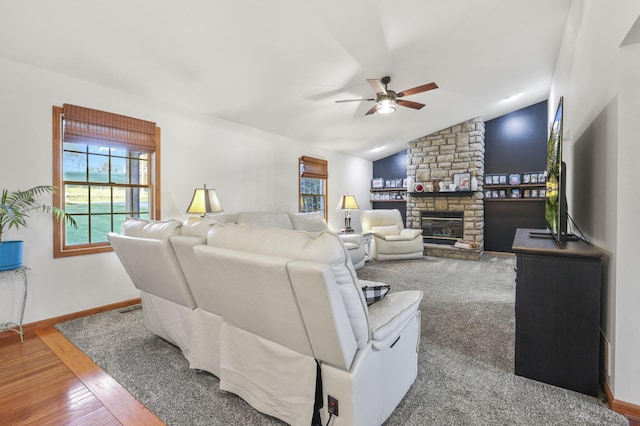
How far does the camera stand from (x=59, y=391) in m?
1.86

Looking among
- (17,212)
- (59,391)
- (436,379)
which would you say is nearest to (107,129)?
(17,212)

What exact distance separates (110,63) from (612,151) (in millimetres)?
3836

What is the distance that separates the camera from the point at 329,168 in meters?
6.56

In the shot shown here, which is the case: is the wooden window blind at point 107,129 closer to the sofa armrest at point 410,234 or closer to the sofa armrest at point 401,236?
the sofa armrest at point 401,236

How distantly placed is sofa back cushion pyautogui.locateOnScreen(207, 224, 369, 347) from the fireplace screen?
589cm

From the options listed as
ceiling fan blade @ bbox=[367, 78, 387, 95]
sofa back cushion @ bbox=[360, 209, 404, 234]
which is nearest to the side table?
ceiling fan blade @ bbox=[367, 78, 387, 95]

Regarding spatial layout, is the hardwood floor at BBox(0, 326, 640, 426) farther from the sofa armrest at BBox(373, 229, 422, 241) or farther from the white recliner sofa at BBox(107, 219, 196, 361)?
the sofa armrest at BBox(373, 229, 422, 241)

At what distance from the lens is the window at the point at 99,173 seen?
2910mm

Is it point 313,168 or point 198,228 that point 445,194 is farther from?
point 198,228

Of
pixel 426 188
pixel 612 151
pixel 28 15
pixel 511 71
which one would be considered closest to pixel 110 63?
pixel 28 15

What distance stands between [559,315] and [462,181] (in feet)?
16.1

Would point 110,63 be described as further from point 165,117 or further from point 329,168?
point 329,168

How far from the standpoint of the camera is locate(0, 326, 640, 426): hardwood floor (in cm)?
162

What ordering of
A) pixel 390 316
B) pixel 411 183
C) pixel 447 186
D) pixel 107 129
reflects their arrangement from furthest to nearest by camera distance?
1. pixel 411 183
2. pixel 447 186
3. pixel 107 129
4. pixel 390 316
